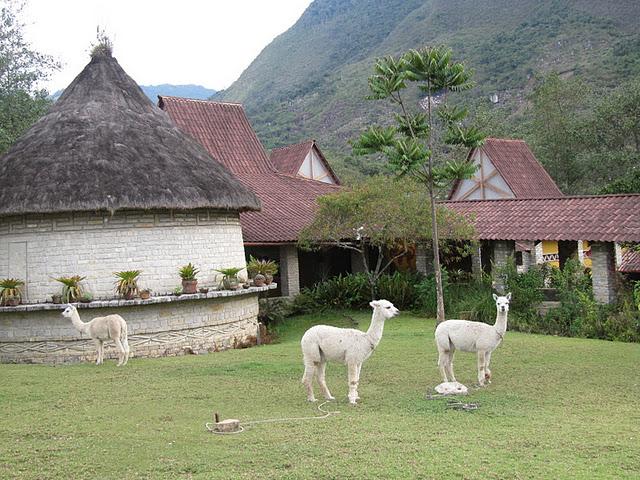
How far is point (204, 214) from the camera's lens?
17.6 m

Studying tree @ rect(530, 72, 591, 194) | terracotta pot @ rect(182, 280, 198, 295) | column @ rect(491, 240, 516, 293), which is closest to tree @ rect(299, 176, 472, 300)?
column @ rect(491, 240, 516, 293)

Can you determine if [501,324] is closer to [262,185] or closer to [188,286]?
[188,286]

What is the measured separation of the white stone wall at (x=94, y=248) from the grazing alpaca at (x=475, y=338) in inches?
315

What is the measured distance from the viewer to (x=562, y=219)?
64.7 feet

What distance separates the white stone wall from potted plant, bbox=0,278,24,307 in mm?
259

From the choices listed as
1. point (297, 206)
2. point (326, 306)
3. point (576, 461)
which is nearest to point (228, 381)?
point (576, 461)

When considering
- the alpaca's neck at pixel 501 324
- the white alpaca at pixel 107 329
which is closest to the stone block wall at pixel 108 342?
the white alpaca at pixel 107 329

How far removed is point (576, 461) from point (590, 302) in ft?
36.8

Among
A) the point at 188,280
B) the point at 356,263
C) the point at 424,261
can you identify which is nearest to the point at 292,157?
the point at 356,263

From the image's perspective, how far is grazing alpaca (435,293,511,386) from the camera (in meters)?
10.7

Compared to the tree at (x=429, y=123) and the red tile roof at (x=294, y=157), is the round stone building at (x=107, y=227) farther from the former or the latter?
the red tile roof at (x=294, y=157)

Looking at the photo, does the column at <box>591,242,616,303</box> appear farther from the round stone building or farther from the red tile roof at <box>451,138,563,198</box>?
the red tile roof at <box>451,138,563,198</box>

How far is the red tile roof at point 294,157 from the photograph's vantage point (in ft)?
101

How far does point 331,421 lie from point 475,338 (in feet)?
9.88
